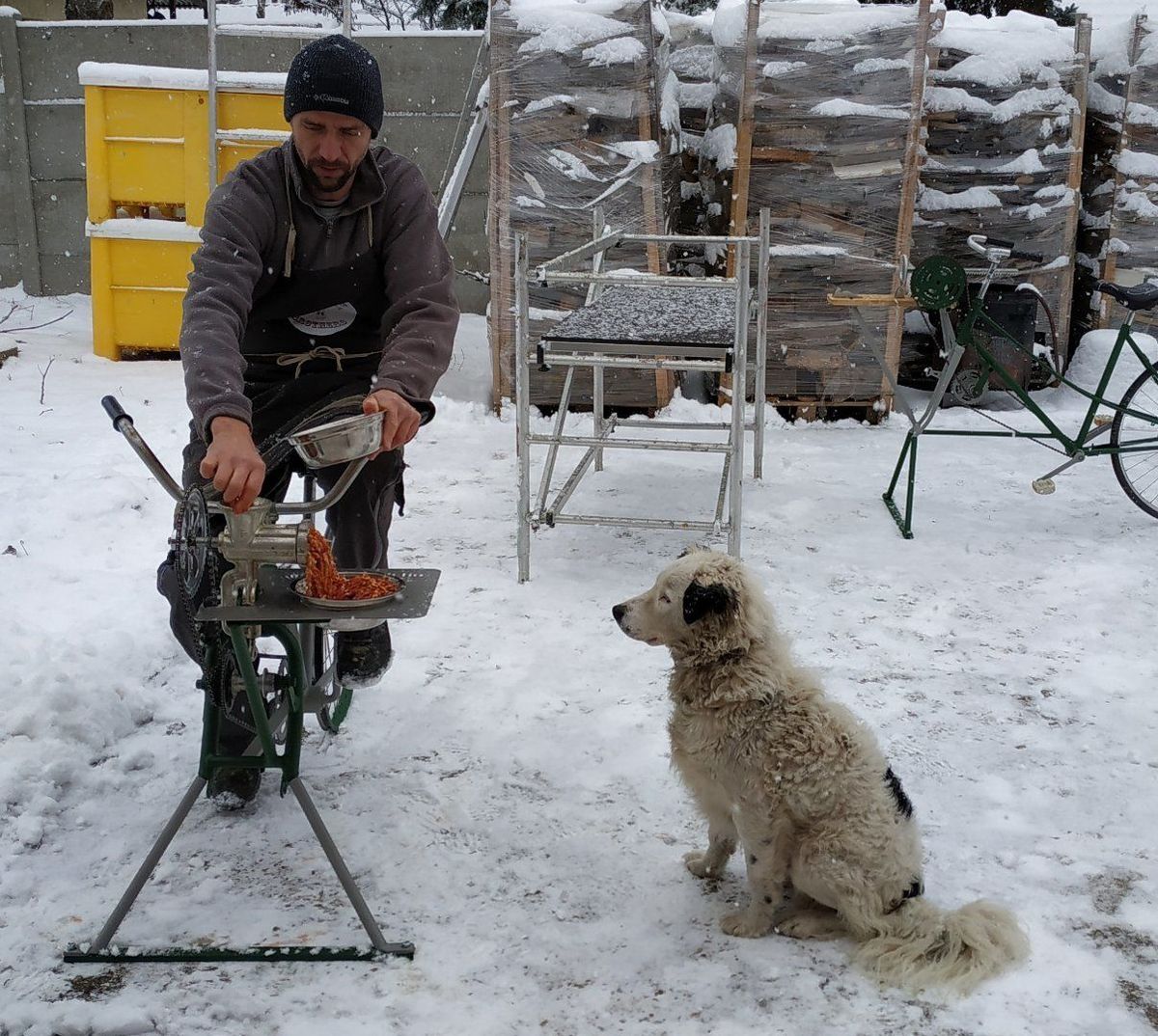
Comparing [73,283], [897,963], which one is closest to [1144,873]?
[897,963]

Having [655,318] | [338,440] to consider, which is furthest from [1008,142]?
[338,440]

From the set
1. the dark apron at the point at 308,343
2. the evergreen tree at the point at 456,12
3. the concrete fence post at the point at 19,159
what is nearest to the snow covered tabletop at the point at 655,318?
the dark apron at the point at 308,343

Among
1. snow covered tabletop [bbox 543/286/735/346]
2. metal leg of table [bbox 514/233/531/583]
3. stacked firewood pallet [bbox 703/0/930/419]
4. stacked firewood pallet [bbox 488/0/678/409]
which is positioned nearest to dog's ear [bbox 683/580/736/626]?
snow covered tabletop [bbox 543/286/735/346]

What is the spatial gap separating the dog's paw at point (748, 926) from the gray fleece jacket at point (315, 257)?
1389 millimetres

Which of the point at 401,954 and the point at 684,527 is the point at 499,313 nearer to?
the point at 684,527

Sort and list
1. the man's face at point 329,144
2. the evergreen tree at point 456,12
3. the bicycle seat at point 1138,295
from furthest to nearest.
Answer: the evergreen tree at point 456,12, the bicycle seat at point 1138,295, the man's face at point 329,144

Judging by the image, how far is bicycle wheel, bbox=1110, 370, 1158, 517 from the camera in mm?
5441

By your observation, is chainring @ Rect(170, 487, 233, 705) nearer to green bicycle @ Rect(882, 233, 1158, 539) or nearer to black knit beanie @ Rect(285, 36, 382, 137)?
black knit beanie @ Rect(285, 36, 382, 137)

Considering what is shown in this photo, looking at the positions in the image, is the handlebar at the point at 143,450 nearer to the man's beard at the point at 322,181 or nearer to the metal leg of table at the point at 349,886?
the metal leg of table at the point at 349,886

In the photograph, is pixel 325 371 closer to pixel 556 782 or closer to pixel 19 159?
pixel 556 782

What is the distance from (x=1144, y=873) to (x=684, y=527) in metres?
2.37

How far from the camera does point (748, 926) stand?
246 cm

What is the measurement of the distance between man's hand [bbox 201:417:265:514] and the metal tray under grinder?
198 millimetres

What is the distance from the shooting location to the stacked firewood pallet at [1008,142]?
24.5 feet
